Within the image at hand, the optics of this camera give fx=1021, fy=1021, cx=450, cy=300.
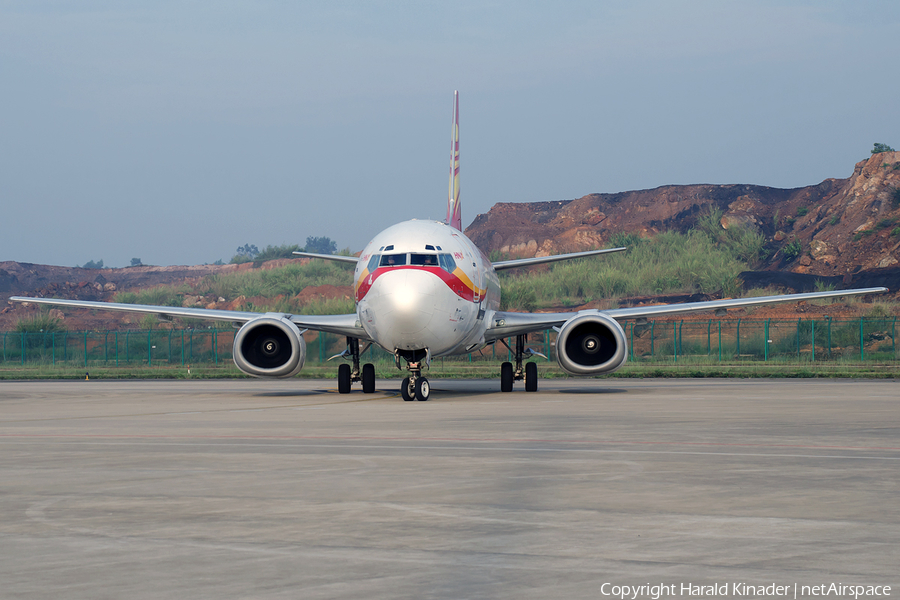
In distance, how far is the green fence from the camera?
160 ft

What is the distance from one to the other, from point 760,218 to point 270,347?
3026 inches

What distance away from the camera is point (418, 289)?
1966cm

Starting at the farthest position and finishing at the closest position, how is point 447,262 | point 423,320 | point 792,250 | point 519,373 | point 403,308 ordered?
point 792,250
point 519,373
point 447,262
point 423,320
point 403,308

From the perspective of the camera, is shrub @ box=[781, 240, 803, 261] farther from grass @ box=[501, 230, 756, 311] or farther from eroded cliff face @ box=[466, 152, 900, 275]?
grass @ box=[501, 230, 756, 311]

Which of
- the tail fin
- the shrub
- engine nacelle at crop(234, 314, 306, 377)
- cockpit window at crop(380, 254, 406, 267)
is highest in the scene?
the shrub

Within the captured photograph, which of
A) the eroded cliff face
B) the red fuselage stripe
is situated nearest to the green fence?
the eroded cliff face

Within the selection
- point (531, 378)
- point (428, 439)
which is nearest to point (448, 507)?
point (428, 439)

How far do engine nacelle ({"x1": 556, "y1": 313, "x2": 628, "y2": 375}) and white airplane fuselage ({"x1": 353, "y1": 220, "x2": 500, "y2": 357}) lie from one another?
2112 millimetres

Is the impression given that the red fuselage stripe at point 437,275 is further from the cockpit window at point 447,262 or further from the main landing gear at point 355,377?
the main landing gear at point 355,377

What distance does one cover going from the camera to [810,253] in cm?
7788

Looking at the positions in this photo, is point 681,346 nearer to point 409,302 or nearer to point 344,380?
point 344,380

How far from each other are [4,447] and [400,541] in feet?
25.0

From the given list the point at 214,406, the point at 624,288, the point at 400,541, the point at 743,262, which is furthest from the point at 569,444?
the point at 743,262

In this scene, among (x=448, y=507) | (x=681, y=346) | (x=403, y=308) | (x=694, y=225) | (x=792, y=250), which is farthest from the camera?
(x=694, y=225)
